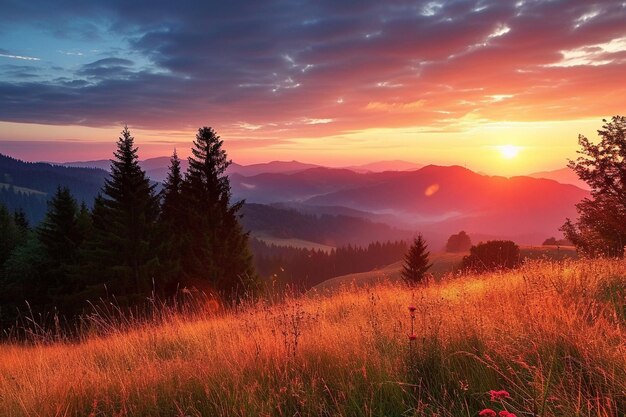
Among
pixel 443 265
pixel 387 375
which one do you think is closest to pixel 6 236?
pixel 387 375

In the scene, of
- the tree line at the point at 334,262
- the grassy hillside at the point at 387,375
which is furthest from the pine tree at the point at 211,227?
the tree line at the point at 334,262

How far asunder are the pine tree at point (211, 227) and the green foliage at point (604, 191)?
80.8 ft

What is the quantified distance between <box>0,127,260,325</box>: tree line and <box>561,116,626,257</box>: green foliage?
2423 centimetres

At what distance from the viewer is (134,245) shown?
29.5 meters

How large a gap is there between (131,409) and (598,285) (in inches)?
254

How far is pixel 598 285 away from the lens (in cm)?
612

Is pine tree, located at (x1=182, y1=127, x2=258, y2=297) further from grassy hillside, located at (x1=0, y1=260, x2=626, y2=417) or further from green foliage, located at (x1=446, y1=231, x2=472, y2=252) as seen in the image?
green foliage, located at (x1=446, y1=231, x2=472, y2=252)

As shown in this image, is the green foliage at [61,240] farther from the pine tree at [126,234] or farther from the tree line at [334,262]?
the tree line at [334,262]

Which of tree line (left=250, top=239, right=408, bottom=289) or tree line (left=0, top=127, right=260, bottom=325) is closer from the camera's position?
tree line (left=0, top=127, right=260, bottom=325)

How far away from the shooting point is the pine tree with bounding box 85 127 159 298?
94.5ft

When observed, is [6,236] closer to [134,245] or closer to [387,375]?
[134,245]

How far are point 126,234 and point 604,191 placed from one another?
112 ft

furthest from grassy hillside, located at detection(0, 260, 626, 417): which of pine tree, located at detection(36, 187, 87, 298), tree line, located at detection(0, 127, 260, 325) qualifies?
pine tree, located at detection(36, 187, 87, 298)

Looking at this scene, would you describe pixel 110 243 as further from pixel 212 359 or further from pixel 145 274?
pixel 212 359
